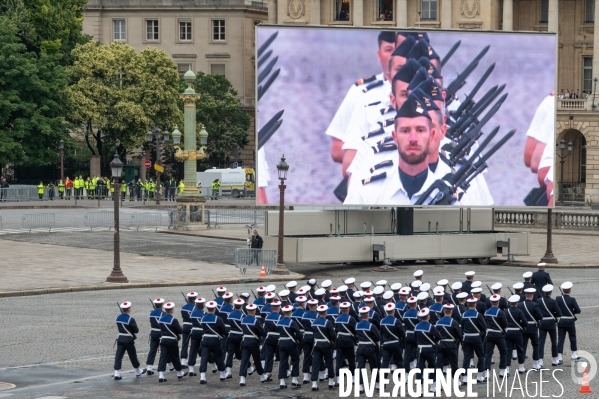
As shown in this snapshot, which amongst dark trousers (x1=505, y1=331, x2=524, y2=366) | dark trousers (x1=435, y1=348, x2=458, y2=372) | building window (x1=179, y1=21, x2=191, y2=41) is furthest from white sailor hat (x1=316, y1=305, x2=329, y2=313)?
building window (x1=179, y1=21, x2=191, y2=41)

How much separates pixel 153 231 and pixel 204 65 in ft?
183

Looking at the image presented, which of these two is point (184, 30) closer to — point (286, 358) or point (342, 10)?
point (342, 10)

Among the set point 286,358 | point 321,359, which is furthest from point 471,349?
point 286,358

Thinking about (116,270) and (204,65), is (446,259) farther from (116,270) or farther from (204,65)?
(204,65)

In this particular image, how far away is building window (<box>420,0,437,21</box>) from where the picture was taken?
10573 centimetres

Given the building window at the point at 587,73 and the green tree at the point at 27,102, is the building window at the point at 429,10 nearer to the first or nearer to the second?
the building window at the point at 587,73

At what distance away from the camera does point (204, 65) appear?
118312 mm

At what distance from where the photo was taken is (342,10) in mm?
109188

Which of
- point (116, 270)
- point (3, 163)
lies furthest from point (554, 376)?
point (3, 163)

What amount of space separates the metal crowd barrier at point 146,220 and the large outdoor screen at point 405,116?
66.3 ft

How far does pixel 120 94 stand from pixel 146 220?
2999 centimetres

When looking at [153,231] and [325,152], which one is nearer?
[325,152]

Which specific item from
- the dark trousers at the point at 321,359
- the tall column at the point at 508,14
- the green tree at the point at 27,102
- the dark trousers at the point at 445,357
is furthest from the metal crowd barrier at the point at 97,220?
the tall column at the point at 508,14

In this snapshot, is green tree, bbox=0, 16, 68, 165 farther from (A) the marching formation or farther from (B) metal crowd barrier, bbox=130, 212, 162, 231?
(A) the marching formation
